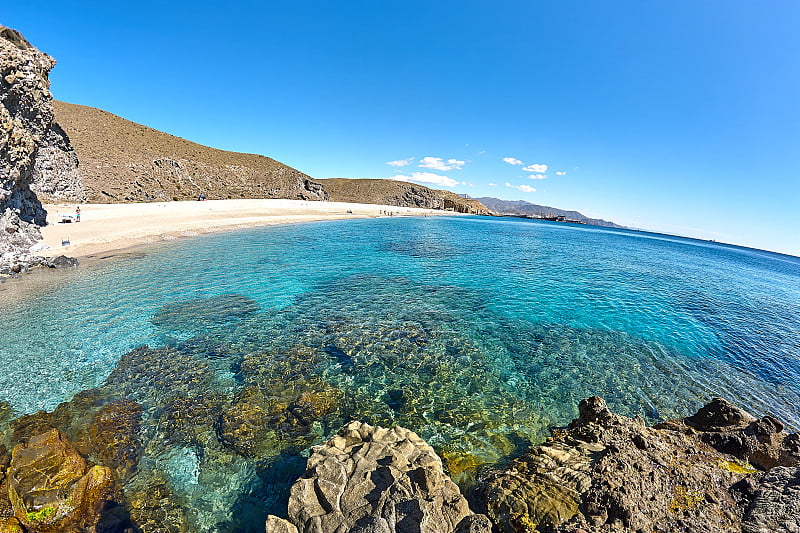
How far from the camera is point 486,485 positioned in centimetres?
616

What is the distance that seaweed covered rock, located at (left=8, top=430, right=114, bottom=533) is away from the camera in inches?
223

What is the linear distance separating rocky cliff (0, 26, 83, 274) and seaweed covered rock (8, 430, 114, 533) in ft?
70.4

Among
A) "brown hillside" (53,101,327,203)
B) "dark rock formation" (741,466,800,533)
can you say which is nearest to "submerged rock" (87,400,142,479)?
"dark rock formation" (741,466,800,533)

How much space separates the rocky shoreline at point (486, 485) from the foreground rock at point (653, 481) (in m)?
0.02

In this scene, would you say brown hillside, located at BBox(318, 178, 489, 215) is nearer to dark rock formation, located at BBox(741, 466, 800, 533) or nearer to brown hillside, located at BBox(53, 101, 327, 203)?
brown hillside, located at BBox(53, 101, 327, 203)

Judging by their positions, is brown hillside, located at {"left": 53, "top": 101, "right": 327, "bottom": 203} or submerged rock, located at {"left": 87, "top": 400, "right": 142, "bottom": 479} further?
brown hillside, located at {"left": 53, "top": 101, "right": 327, "bottom": 203}

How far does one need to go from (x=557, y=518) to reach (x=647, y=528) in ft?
4.30

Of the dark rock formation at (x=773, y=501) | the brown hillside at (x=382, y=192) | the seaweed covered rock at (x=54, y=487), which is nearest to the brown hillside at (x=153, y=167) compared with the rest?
the brown hillside at (x=382, y=192)

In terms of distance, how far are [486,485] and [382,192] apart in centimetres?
15663

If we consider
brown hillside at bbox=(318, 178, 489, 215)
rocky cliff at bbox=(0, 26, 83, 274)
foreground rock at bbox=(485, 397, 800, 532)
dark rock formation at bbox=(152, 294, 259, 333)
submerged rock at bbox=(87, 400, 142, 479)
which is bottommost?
submerged rock at bbox=(87, 400, 142, 479)

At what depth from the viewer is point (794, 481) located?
5.32m

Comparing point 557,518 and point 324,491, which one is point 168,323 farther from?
point 557,518

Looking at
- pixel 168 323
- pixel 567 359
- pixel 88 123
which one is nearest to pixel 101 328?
pixel 168 323

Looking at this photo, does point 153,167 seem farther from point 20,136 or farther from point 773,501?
point 773,501
